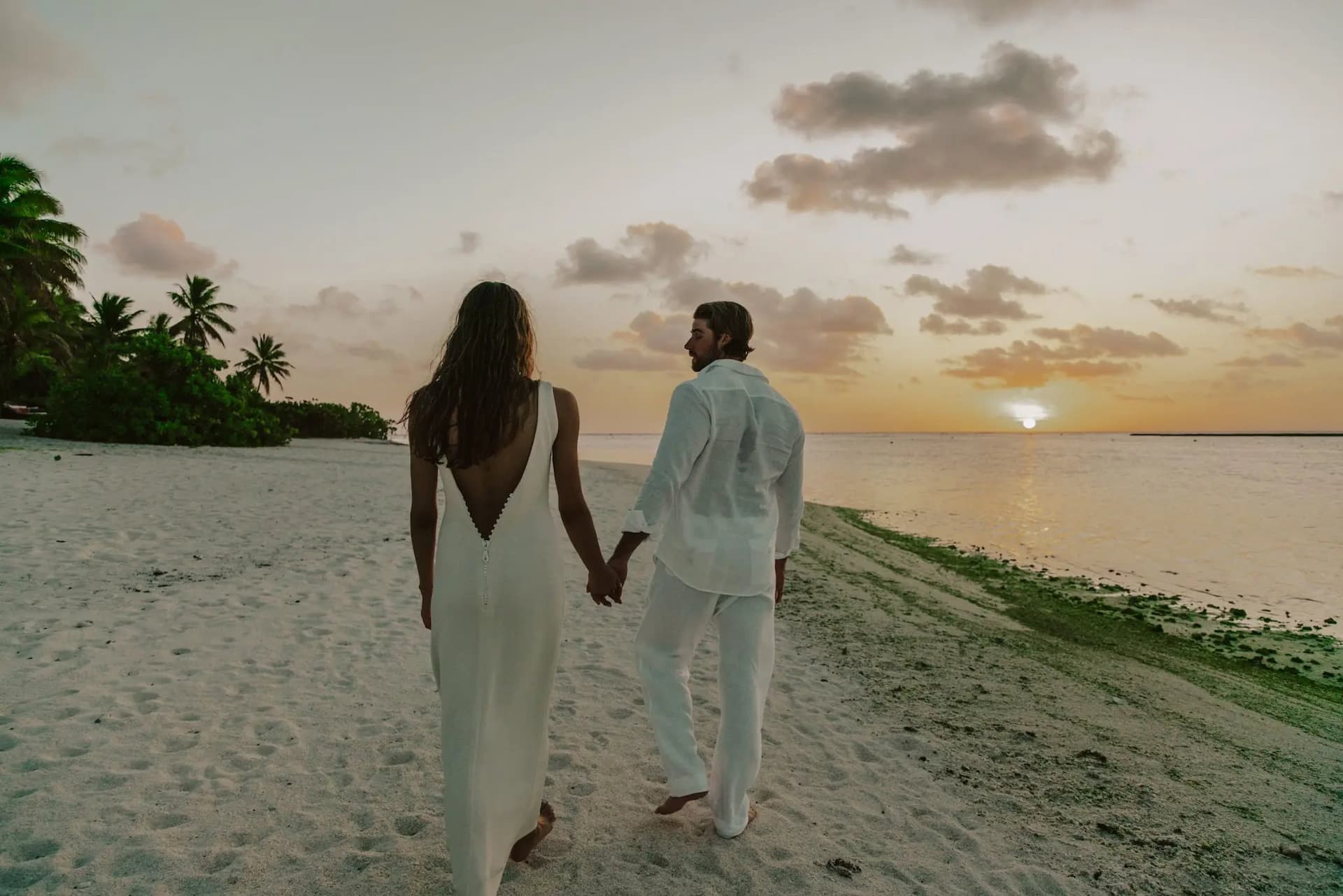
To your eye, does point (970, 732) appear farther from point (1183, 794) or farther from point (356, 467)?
point (356, 467)

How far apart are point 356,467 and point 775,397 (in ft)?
70.0

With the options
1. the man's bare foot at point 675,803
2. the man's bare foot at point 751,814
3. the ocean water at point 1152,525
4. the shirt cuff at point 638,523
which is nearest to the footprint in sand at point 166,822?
the man's bare foot at point 675,803

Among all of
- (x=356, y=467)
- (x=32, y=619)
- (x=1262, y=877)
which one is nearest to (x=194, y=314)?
(x=356, y=467)

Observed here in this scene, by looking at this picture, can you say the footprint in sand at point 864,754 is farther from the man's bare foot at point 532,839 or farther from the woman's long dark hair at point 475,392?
the woman's long dark hair at point 475,392

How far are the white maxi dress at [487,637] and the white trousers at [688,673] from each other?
27.0 inches

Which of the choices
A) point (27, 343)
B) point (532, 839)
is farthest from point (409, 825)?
point (27, 343)

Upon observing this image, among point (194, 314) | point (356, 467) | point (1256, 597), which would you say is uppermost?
point (194, 314)

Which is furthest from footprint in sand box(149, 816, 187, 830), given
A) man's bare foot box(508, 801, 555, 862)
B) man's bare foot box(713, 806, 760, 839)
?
man's bare foot box(713, 806, 760, 839)

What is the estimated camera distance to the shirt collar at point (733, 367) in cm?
334

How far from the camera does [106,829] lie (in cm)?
339

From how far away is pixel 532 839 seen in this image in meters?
3.25

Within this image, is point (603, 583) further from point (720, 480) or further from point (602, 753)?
point (602, 753)

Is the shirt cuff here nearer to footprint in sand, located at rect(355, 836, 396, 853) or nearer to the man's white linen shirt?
the man's white linen shirt

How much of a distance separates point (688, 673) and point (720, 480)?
902mm
